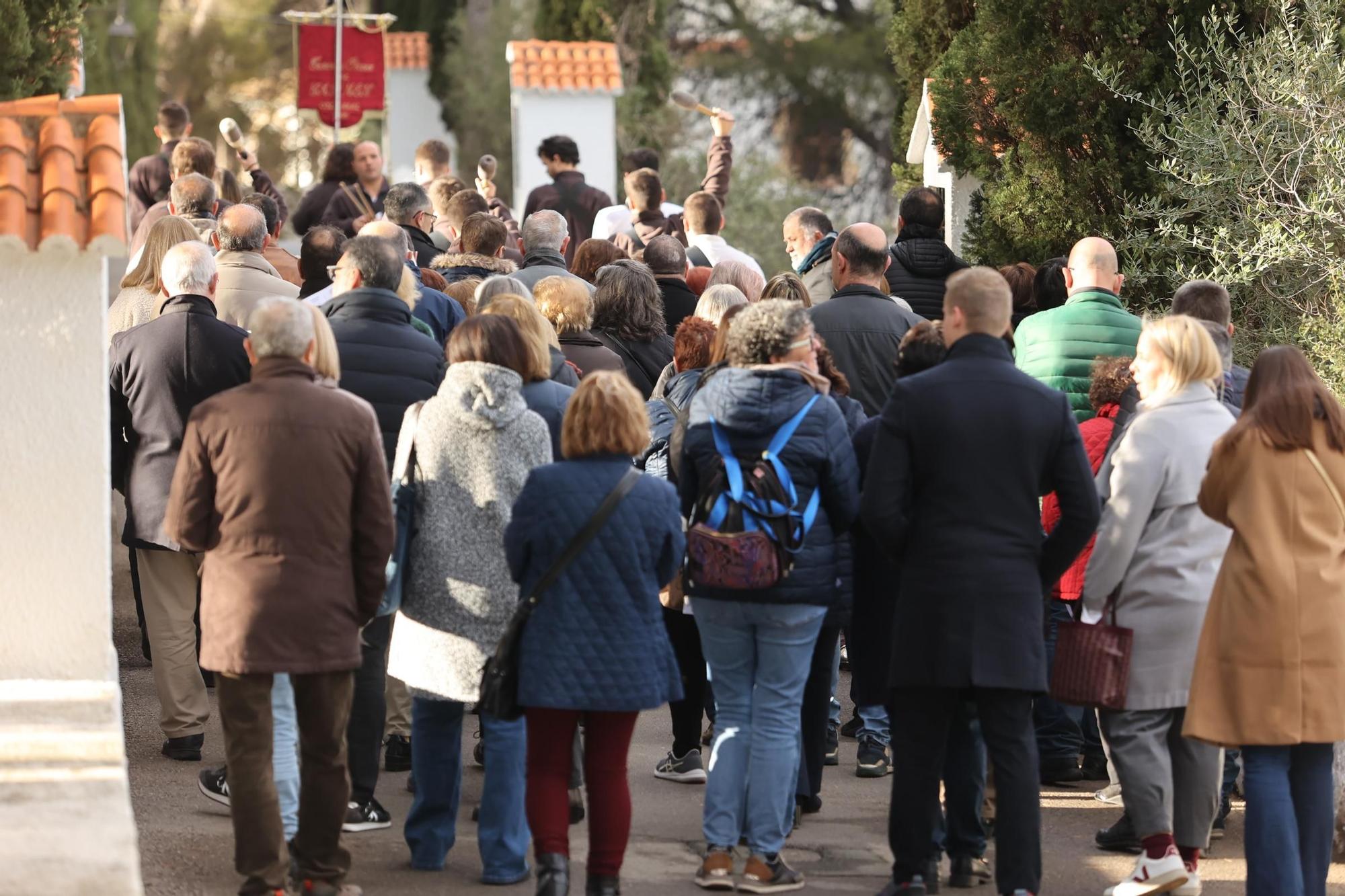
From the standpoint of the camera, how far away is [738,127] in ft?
123

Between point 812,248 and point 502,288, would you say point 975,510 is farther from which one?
point 812,248

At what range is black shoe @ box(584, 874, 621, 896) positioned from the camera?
227 inches

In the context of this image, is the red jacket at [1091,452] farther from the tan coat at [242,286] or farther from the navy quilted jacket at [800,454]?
the tan coat at [242,286]

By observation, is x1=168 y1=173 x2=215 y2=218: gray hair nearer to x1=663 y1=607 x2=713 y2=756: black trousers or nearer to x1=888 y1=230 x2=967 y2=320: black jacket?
x1=888 y1=230 x2=967 y2=320: black jacket

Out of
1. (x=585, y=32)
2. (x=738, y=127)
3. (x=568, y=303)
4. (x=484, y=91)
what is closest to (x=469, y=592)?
(x=568, y=303)

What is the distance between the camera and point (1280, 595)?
220 inches

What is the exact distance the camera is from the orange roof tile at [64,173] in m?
5.18

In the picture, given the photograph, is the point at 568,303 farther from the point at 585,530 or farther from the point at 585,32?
the point at 585,32

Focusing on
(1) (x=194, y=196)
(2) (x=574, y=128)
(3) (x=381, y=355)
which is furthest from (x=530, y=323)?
(2) (x=574, y=128)

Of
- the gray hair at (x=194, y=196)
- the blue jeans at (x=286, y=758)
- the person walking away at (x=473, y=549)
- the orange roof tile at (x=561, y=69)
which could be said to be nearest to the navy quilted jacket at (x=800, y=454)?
the person walking away at (x=473, y=549)

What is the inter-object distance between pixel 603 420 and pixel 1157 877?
236cm

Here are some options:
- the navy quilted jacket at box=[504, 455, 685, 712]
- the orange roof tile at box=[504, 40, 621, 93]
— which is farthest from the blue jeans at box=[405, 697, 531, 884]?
the orange roof tile at box=[504, 40, 621, 93]

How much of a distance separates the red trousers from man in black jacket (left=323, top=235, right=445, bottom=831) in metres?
1.09

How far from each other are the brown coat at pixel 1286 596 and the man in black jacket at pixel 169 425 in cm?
391
